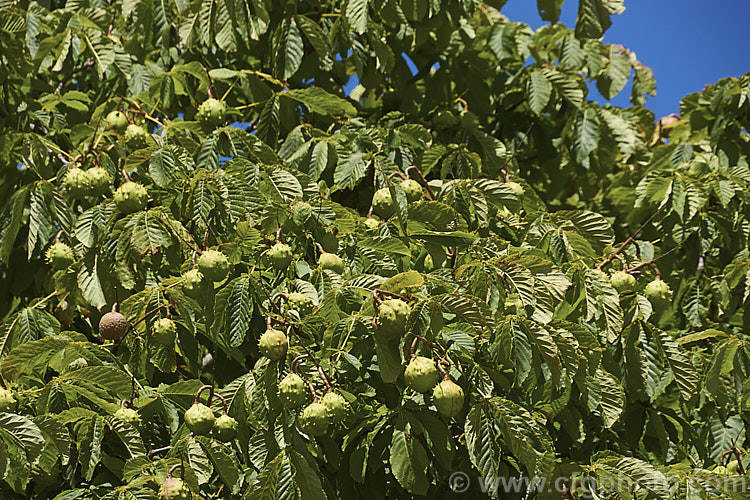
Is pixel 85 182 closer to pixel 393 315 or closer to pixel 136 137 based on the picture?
pixel 136 137

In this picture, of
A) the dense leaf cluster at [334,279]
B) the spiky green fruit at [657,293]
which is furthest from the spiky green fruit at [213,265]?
the spiky green fruit at [657,293]

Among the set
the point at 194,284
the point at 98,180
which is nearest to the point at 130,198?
the point at 98,180

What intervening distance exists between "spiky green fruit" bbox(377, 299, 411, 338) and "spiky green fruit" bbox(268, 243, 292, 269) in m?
0.53

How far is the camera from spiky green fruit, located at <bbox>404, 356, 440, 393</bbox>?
2.09 metres

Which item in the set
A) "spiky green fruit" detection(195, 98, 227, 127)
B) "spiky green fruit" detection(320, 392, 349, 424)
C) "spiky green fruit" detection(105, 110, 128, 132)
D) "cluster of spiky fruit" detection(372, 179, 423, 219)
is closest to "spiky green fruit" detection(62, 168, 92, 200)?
"spiky green fruit" detection(105, 110, 128, 132)

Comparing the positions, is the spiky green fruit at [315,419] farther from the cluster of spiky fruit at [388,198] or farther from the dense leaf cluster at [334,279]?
the cluster of spiky fruit at [388,198]

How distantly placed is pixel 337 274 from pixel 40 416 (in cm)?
96

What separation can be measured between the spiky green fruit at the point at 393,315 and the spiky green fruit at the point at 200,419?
705 millimetres

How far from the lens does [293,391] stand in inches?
85.7

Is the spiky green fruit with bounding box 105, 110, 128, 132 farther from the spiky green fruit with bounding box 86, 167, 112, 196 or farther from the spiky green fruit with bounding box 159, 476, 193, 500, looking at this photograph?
the spiky green fruit with bounding box 159, 476, 193, 500

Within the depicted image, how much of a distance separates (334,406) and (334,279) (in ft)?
1.67

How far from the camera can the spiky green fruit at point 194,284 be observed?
255 centimetres

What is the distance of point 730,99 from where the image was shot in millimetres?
4250

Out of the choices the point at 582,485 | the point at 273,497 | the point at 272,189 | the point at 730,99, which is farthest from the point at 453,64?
the point at 273,497
